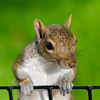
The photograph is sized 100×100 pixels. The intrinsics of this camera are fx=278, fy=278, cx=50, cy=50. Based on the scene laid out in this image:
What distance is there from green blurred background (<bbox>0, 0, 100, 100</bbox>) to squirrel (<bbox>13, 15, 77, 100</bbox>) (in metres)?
0.58

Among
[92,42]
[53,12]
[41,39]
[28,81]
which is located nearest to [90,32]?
[92,42]

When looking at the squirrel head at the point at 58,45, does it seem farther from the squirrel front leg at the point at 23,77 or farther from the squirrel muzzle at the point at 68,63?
the squirrel front leg at the point at 23,77

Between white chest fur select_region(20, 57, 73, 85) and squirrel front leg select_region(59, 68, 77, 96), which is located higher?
white chest fur select_region(20, 57, 73, 85)

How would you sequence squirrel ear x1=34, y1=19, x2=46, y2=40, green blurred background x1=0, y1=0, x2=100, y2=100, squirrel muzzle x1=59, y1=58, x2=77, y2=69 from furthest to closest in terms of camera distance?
green blurred background x1=0, y1=0, x2=100, y2=100, squirrel ear x1=34, y1=19, x2=46, y2=40, squirrel muzzle x1=59, y1=58, x2=77, y2=69

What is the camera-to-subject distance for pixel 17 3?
2.11 m

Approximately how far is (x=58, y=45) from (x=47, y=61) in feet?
0.40

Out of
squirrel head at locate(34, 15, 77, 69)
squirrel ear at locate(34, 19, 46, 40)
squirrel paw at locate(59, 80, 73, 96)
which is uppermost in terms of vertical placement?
squirrel ear at locate(34, 19, 46, 40)

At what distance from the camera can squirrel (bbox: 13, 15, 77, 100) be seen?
1094mm

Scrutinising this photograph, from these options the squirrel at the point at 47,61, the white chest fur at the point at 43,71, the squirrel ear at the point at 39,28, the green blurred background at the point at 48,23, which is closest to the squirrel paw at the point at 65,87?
the squirrel at the point at 47,61

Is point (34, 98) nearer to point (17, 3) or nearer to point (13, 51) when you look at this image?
point (13, 51)

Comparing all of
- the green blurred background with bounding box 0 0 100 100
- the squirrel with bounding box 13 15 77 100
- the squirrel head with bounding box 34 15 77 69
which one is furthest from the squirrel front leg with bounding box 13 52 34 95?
the green blurred background with bounding box 0 0 100 100

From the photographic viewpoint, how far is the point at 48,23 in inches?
76.5

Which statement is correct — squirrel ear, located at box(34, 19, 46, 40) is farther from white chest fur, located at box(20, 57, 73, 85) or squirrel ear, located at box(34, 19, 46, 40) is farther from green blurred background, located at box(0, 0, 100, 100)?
green blurred background, located at box(0, 0, 100, 100)

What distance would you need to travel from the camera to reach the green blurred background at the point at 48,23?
1.88 metres
